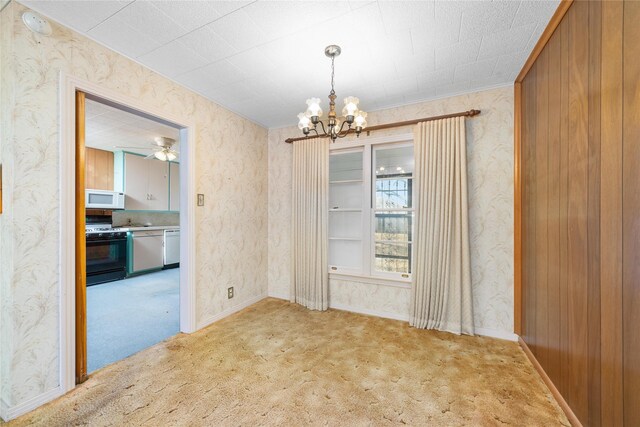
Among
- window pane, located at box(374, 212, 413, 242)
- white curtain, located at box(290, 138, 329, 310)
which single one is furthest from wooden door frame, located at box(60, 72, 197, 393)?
window pane, located at box(374, 212, 413, 242)

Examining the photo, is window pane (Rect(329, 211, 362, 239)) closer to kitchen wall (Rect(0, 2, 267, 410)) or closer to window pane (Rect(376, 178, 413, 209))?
window pane (Rect(376, 178, 413, 209))

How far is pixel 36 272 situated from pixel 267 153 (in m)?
2.75

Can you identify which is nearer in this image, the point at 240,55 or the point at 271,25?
the point at 271,25

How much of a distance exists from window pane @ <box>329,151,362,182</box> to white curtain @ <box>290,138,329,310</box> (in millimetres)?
250

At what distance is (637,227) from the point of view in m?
1.01

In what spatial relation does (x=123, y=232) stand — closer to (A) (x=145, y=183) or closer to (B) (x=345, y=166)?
(A) (x=145, y=183)

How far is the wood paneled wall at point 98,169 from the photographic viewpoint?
187 inches

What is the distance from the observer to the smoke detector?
1.52m

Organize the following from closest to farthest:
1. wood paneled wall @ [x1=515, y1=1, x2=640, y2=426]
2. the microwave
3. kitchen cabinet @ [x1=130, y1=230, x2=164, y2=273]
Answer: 1. wood paneled wall @ [x1=515, y1=1, x2=640, y2=426]
2. the microwave
3. kitchen cabinet @ [x1=130, y1=230, x2=164, y2=273]

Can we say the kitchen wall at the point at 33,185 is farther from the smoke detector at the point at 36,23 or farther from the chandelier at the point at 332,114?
the chandelier at the point at 332,114

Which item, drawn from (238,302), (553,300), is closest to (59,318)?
(238,302)

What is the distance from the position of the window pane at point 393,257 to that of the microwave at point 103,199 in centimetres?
515

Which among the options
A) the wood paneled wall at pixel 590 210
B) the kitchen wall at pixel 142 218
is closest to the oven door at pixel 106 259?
the kitchen wall at pixel 142 218

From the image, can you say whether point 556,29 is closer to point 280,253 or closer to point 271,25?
point 271,25
